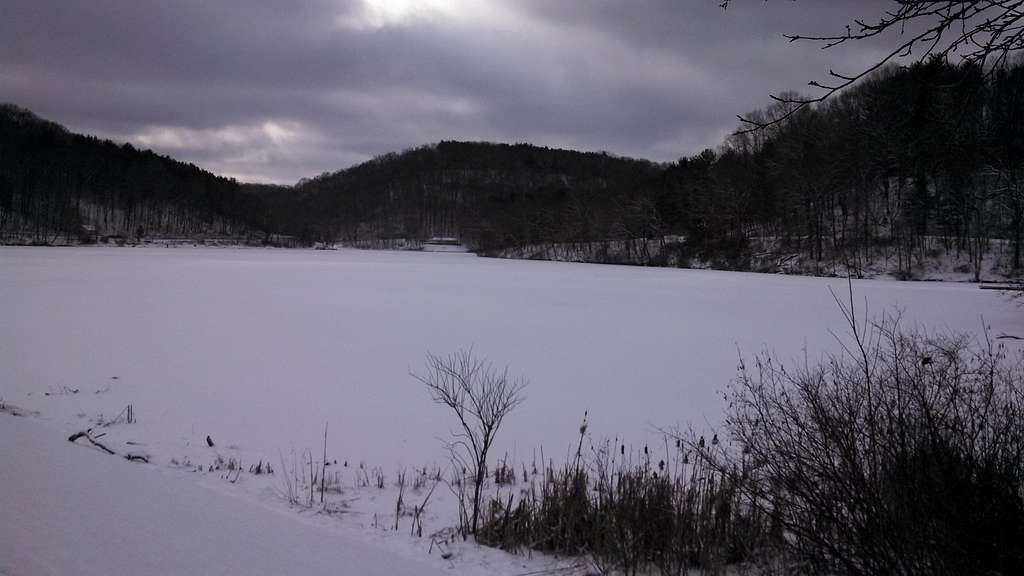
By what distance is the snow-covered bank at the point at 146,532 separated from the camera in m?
3.28

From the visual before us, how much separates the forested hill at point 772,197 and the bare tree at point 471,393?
14.8 feet

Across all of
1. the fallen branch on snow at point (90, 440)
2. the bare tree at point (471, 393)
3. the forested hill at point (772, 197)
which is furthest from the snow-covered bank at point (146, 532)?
the forested hill at point (772, 197)

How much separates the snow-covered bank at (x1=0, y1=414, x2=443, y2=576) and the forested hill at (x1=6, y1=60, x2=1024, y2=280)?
3594 mm

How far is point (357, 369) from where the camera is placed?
11.5m

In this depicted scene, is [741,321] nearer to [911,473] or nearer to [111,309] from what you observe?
[911,473]

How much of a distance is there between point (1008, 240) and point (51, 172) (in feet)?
532

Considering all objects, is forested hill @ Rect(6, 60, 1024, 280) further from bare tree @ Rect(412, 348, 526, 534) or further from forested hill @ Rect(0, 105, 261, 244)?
bare tree @ Rect(412, 348, 526, 534)

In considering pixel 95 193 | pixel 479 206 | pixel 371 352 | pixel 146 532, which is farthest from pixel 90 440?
pixel 479 206

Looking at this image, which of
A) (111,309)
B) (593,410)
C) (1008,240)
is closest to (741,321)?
(593,410)

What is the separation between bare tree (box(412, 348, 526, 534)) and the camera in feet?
22.0

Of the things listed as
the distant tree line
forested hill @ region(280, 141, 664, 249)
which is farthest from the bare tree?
forested hill @ region(280, 141, 664, 249)

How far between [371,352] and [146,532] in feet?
31.3

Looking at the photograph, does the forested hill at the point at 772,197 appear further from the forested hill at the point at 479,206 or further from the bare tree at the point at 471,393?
the bare tree at the point at 471,393

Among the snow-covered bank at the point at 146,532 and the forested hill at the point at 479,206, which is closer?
the snow-covered bank at the point at 146,532
